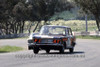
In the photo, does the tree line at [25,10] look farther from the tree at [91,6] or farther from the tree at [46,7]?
the tree at [91,6]

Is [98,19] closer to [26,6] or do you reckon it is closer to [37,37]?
[26,6]

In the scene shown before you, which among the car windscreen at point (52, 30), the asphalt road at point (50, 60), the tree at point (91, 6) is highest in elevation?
the tree at point (91, 6)

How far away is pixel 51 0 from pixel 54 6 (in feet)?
5.07

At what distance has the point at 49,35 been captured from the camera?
19.9 m

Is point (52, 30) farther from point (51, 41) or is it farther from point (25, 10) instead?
point (25, 10)

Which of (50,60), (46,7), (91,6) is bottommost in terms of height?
(50,60)

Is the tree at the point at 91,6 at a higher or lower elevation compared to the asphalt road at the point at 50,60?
higher

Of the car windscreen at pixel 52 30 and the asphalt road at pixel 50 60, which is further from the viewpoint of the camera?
the car windscreen at pixel 52 30

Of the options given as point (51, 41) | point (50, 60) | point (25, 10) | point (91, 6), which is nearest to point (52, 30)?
point (51, 41)

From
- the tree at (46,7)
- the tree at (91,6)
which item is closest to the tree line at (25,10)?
the tree at (46,7)

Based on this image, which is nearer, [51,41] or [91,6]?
[51,41]

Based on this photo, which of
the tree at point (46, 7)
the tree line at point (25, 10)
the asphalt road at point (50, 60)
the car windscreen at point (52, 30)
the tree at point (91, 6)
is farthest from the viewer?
the tree at point (46, 7)

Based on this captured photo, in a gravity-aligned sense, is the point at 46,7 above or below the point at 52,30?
above

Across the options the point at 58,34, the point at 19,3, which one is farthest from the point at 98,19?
the point at 58,34
